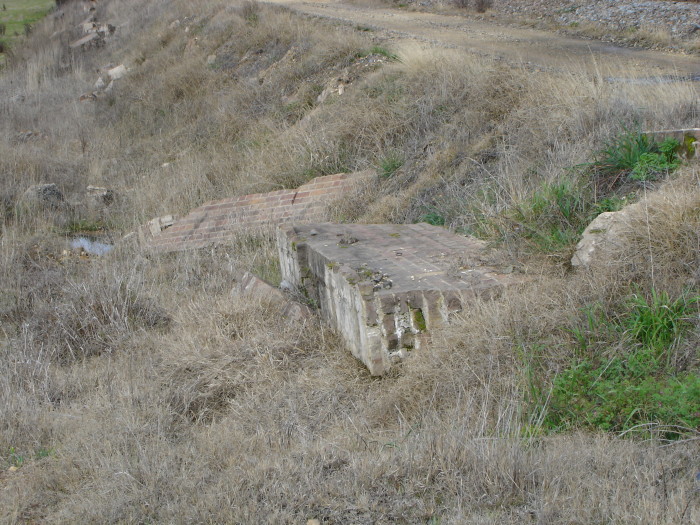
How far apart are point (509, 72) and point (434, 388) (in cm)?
567

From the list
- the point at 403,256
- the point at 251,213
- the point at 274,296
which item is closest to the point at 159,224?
the point at 251,213

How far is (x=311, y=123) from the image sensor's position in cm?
1057

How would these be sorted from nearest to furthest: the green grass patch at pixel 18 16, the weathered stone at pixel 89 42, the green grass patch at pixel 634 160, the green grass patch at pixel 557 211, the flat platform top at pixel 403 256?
the flat platform top at pixel 403 256, the green grass patch at pixel 557 211, the green grass patch at pixel 634 160, the weathered stone at pixel 89 42, the green grass patch at pixel 18 16

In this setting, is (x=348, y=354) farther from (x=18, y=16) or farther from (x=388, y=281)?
(x=18, y=16)

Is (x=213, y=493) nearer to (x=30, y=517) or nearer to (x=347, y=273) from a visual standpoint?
(x=30, y=517)

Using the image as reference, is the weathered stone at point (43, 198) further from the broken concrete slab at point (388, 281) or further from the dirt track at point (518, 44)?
the broken concrete slab at point (388, 281)

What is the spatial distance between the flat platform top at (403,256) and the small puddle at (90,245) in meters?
4.26

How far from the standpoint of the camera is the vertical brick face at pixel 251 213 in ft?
28.3

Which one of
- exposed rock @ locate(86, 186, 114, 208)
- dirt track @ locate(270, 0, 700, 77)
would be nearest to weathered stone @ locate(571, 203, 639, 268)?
dirt track @ locate(270, 0, 700, 77)

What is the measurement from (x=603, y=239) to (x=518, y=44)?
8327 mm

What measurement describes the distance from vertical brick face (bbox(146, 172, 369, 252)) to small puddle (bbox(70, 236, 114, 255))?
0.74 m

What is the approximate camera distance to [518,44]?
11898 mm

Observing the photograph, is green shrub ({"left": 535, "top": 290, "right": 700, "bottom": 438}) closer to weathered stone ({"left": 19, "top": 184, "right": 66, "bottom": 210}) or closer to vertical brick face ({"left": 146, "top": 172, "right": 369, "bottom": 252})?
vertical brick face ({"left": 146, "top": 172, "right": 369, "bottom": 252})

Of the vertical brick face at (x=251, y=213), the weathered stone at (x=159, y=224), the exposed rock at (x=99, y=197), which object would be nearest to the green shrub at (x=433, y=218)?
the vertical brick face at (x=251, y=213)
